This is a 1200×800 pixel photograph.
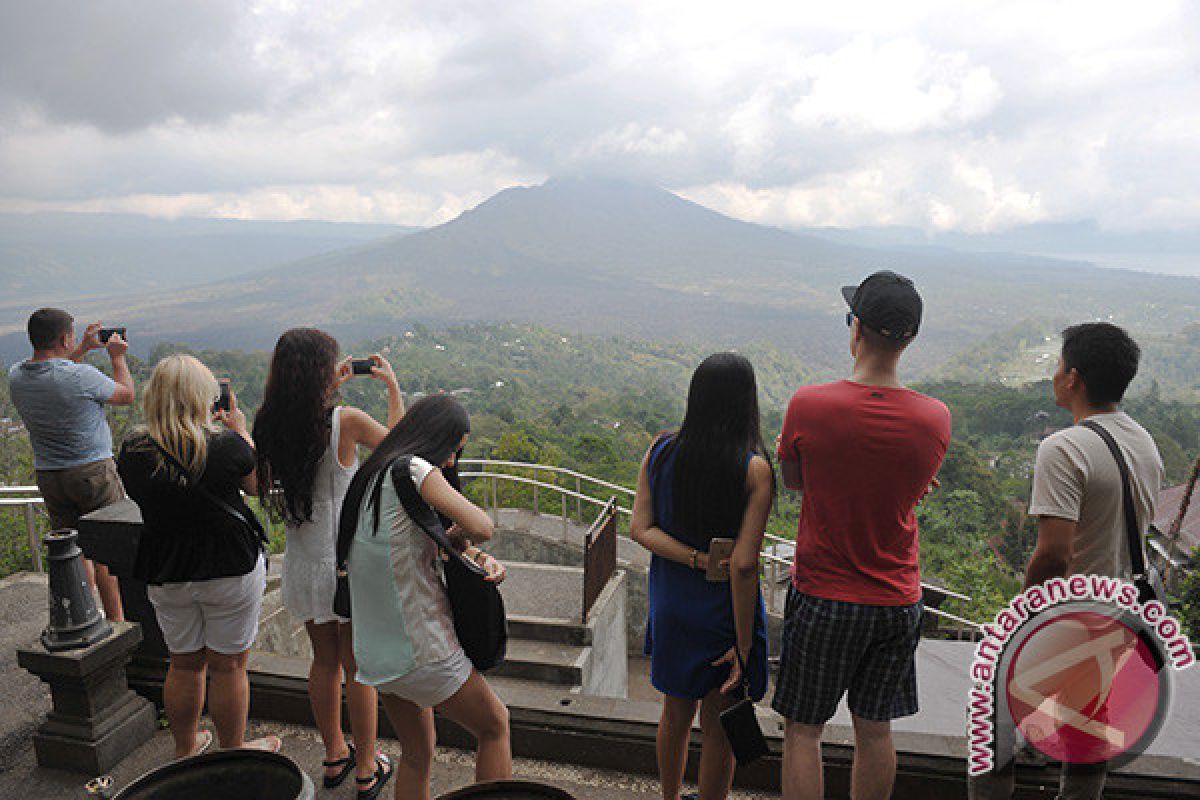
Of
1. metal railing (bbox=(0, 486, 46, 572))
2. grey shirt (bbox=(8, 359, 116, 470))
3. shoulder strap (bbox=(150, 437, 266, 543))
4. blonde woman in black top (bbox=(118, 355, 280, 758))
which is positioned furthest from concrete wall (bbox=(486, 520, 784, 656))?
shoulder strap (bbox=(150, 437, 266, 543))

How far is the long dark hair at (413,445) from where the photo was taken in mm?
2201

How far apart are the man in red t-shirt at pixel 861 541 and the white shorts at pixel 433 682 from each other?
3.52ft

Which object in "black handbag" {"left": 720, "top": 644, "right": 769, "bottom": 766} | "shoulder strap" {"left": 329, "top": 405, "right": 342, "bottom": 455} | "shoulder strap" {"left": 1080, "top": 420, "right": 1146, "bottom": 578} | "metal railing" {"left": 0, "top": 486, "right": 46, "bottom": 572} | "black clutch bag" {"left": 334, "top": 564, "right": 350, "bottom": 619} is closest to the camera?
"shoulder strap" {"left": 1080, "top": 420, "right": 1146, "bottom": 578}

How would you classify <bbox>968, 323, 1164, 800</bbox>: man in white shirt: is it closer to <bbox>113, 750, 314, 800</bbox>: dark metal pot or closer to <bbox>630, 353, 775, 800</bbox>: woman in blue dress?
<bbox>630, 353, 775, 800</bbox>: woman in blue dress

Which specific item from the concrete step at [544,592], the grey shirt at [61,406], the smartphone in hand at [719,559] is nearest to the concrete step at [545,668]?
the concrete step at [544,592]

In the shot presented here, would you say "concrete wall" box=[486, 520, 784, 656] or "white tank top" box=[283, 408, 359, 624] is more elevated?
"white tank top" box=[283, 408, 359, 624]

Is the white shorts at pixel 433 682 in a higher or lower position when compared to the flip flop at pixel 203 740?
higher

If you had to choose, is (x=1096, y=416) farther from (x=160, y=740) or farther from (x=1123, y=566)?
(x=160, y=740)

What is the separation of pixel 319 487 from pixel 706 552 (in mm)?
1478

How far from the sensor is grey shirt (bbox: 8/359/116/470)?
3.74 metres

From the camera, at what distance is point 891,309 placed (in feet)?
7.30

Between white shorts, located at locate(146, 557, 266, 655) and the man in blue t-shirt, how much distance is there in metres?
1.26

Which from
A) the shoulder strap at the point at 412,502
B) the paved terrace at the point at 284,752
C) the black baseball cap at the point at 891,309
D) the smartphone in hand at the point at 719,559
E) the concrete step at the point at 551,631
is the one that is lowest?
the concrete step at the point at 551,631

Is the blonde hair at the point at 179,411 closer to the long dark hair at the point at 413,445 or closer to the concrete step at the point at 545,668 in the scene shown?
the long dark hair at the point at 413,445
